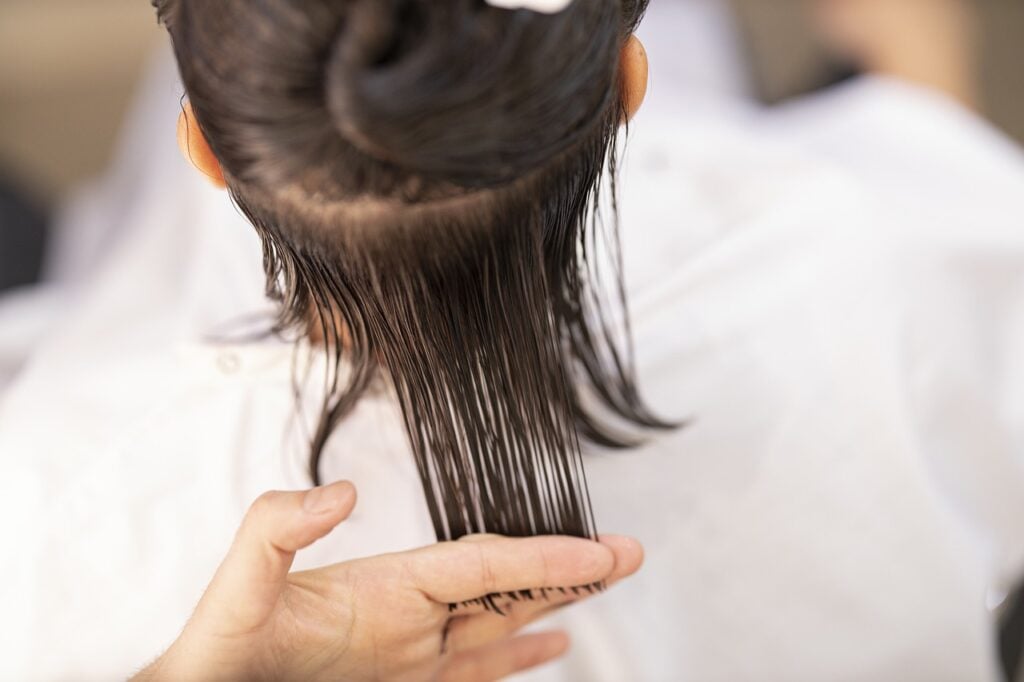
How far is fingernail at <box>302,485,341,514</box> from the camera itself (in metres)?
0.40

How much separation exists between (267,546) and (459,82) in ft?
0.72

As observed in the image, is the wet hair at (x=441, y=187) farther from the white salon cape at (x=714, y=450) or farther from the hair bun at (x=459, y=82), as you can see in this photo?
the white salon cape at (x=714, y=450)

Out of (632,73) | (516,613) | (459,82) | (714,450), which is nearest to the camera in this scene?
(459,82)

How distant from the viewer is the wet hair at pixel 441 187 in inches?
11.9

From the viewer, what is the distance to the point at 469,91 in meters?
0.30

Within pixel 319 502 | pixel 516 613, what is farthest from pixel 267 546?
pixel 516 613

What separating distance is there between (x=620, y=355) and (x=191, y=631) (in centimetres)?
34

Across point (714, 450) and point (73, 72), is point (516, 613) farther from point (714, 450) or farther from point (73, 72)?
point (73, 72)

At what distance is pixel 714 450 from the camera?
66cm

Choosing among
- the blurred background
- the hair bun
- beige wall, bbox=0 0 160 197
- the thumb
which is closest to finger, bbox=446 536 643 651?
the thumb

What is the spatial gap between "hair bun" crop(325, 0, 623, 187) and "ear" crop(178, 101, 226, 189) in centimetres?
12

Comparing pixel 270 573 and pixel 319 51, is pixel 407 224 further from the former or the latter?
pixel 270 573

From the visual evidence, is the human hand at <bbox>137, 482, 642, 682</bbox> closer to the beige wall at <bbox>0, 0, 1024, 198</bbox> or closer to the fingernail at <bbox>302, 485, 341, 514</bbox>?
the fingernail at <bbox>302, 485, 341, 514</bbox>

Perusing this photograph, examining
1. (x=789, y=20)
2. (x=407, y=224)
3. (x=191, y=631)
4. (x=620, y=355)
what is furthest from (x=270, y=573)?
(x=789, y=20)
